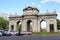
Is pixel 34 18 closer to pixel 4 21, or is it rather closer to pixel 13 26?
pixel 13 26

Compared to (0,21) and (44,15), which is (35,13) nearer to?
(44,15)

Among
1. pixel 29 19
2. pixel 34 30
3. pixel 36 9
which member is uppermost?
pixel 36 9

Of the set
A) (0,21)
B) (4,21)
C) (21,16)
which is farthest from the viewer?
(4,21)

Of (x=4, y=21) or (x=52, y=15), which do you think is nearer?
(x=52, y=15)

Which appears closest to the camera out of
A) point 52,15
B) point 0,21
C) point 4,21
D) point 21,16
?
point 52,15

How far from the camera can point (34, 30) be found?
248 feet

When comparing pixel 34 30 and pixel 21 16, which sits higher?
pixel 21 16

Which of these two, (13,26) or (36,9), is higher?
(36,9)

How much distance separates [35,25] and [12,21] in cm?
1352

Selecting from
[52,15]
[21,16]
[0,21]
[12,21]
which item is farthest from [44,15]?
[0,21]

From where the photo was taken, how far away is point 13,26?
84750 millimetres

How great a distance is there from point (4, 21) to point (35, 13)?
151ft

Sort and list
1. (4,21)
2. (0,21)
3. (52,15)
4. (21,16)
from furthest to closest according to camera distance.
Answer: (4,21) → (0,21) → (21,16) → (52,15)

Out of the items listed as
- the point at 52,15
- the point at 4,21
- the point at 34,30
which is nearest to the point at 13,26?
the point at 34,30
